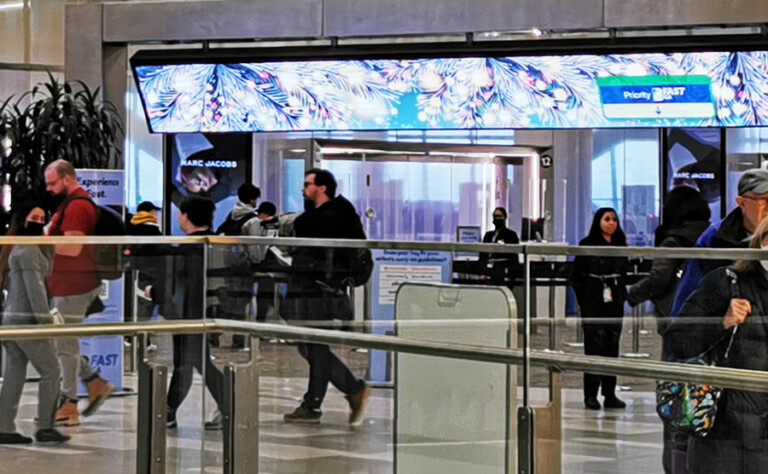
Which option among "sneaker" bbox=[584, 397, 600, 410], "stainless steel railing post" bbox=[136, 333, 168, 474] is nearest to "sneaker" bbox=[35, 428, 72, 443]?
"stainless steel railing post" bbox=[136, 333, 168, 474]

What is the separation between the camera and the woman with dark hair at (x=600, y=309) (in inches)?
167

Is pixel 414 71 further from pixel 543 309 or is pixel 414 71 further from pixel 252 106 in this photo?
pixel 543 309

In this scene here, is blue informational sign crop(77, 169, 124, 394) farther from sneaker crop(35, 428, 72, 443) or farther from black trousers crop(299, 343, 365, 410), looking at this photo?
black trousers crop(299, 343, 365, 410)

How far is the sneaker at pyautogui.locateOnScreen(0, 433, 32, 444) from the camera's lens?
5234 mm

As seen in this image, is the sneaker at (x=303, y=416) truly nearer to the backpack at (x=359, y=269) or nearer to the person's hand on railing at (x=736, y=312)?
the backpack at (x=359, y=269)

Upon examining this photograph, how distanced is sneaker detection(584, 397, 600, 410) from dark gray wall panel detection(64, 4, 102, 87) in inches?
266

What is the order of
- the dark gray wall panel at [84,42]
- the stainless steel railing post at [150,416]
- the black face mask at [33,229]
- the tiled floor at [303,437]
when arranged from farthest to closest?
the dark gray wall panel at [84,42] → the black face mask at [33,229] → the stainless steel railing post at [150,416] → the tiled floor at [303,437]

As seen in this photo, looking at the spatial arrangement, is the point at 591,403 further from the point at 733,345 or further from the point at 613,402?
the point at 733,345

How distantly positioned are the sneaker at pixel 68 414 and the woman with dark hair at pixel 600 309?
6.90ft

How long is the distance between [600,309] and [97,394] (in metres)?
2.18

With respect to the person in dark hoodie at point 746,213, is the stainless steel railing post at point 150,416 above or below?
below

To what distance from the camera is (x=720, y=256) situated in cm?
394

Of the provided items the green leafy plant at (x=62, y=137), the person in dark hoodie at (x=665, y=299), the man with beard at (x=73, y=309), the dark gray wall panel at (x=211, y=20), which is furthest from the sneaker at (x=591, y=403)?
the green leafy plant at (x=62, y=137)

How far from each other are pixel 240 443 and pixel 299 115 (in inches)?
211
